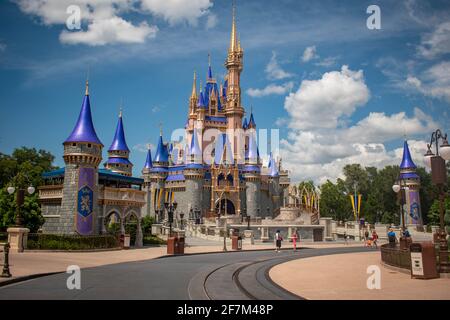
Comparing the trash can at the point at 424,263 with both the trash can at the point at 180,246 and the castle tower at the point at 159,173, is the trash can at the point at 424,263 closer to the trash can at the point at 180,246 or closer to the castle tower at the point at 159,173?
the trash can at the point at 180,246

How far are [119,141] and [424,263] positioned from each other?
46515 millimetres

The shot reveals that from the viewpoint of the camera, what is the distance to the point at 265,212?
78.1 m

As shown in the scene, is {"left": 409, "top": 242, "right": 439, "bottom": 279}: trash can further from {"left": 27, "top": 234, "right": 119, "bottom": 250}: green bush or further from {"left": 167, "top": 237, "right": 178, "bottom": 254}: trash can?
{"left": 27, "top": 234, "right": 119, "bottom": 250}: green bush

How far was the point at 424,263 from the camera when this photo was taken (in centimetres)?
1337

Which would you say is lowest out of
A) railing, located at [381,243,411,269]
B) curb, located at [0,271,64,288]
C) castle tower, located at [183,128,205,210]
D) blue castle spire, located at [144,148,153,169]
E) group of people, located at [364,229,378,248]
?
group of people, located at [364,229,378,248]

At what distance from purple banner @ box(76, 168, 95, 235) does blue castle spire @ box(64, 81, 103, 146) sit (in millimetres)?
2391

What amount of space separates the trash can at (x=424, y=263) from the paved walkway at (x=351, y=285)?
1.02 ft

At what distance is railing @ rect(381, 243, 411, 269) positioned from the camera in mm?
14758

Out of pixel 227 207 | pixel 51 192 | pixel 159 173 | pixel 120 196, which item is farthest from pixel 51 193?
pixel 227 207

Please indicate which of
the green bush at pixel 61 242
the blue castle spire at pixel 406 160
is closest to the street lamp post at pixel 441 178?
the green bush at pixel 61 242

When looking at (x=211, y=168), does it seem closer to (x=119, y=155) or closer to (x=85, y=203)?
(x=119, y=155)

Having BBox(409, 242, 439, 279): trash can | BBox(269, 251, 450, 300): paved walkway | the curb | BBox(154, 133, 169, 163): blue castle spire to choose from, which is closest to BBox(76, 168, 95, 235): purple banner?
the curb
